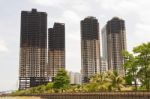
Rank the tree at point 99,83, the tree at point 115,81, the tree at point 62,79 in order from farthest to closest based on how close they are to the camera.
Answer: the tree at point 62,79 → the tree at point 99,83 → the tree at point 115,81

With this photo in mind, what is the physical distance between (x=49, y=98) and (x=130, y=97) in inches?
2496

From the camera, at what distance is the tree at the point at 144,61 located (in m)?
78.0

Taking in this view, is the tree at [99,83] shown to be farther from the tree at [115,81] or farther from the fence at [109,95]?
the fence at [109,95]

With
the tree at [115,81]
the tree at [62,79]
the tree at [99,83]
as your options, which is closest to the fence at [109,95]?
the tree at [99,83]

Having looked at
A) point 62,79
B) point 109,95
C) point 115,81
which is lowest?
point 109,95

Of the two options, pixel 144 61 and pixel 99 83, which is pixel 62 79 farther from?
pixel 144 61

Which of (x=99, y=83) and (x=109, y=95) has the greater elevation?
(x=99, y=83)

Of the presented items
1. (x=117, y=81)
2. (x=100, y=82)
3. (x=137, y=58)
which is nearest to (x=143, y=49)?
(x=137, y=58)

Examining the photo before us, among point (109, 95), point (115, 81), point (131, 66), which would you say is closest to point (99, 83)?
point (115, 81)

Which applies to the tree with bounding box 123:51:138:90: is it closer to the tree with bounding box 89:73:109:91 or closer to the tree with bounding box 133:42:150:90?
the tree with bounding box 133:42:150:90

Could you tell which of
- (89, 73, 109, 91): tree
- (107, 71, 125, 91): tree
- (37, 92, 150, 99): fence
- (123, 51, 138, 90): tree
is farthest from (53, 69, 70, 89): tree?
(123, 51, 138, 90): tree

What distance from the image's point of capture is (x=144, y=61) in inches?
3088

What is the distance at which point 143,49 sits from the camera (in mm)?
78125

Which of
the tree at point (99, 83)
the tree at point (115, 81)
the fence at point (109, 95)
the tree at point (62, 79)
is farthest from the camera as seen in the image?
the tree at point (62, 79)
